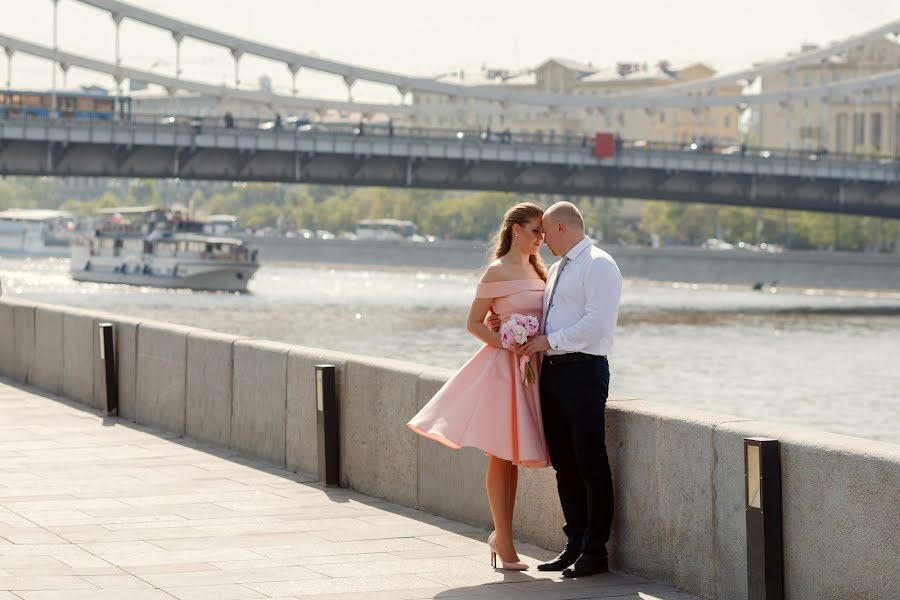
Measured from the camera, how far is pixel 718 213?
125m

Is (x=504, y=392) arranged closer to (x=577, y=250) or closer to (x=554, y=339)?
(x=554, y=339)

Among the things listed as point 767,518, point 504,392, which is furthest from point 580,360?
point 767,518

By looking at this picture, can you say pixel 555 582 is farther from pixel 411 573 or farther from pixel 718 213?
pixel 718 213

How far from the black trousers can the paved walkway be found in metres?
0.27

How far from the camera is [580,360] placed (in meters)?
8.33

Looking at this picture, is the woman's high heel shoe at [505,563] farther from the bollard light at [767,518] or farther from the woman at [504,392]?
the bollard light at [767,518]

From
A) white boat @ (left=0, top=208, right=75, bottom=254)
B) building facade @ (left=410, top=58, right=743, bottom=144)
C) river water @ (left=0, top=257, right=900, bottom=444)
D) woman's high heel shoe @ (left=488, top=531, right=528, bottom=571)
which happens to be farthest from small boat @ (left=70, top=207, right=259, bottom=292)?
woman's high heel shoe @ (left=488, top=531, right=528, bottom=571)

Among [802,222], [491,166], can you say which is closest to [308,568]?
[491,166]

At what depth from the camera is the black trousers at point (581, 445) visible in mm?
8320

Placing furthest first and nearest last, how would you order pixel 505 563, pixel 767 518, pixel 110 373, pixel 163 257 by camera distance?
pixel 163 257
pixel 110 373
pixel 505 563
pixel 767 518

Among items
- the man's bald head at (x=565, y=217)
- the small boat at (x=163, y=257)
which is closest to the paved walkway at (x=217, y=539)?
the man's bald head at (x=565, y=217)

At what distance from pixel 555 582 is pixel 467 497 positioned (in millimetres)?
1730

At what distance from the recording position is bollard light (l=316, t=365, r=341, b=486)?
1146 centimetres

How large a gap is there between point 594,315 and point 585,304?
15 cm
